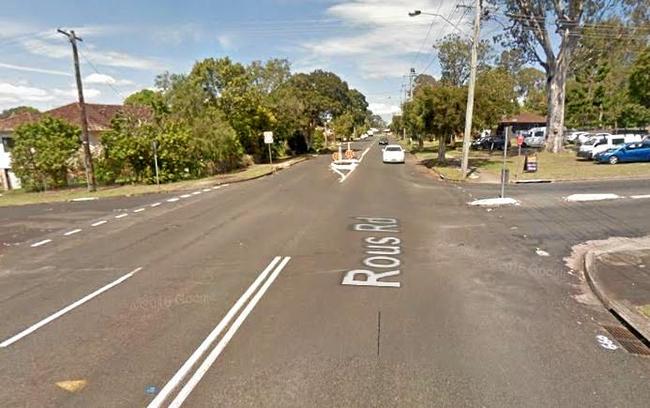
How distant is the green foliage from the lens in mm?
23094

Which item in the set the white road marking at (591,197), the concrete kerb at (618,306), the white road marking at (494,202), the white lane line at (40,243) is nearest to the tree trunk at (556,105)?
the white road marking at (591,197)

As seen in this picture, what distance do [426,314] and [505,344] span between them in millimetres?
1049

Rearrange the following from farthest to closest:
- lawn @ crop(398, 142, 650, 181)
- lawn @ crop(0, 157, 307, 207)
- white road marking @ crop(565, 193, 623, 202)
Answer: lawn @ crop(0, 157, 307, 207) → lawn @ crop(398, 142, 650, 181) → white road marking @ crop(565, 193, 623, 202)

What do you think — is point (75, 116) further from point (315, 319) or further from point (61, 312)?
point (315, 319)

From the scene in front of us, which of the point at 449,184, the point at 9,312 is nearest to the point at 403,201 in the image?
the point at 449,184

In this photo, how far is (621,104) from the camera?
171 ft

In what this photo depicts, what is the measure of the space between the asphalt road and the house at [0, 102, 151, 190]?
1946cm

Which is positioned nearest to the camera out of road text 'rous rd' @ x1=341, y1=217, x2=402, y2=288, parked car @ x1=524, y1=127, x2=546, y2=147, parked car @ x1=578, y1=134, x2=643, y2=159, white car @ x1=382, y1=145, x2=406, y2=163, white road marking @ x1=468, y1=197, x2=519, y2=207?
road text 'rous rd' @ x1=341, y1=217, x2=402, y2=288

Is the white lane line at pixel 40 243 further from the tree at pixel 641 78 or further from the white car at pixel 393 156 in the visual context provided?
the tree at pixel 641 78

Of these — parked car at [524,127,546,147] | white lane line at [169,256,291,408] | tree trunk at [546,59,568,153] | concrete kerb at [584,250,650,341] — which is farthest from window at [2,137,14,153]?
parked car at [524,127,546,147]

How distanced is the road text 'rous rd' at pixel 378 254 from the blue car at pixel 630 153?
1913 centimetres

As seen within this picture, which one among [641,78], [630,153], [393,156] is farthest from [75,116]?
[641,78]

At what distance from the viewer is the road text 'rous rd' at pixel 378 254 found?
6547 mm

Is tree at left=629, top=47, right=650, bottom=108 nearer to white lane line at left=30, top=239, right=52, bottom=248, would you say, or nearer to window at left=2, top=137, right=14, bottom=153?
white lane line at left=30, top=239, right=52, bottom=248
